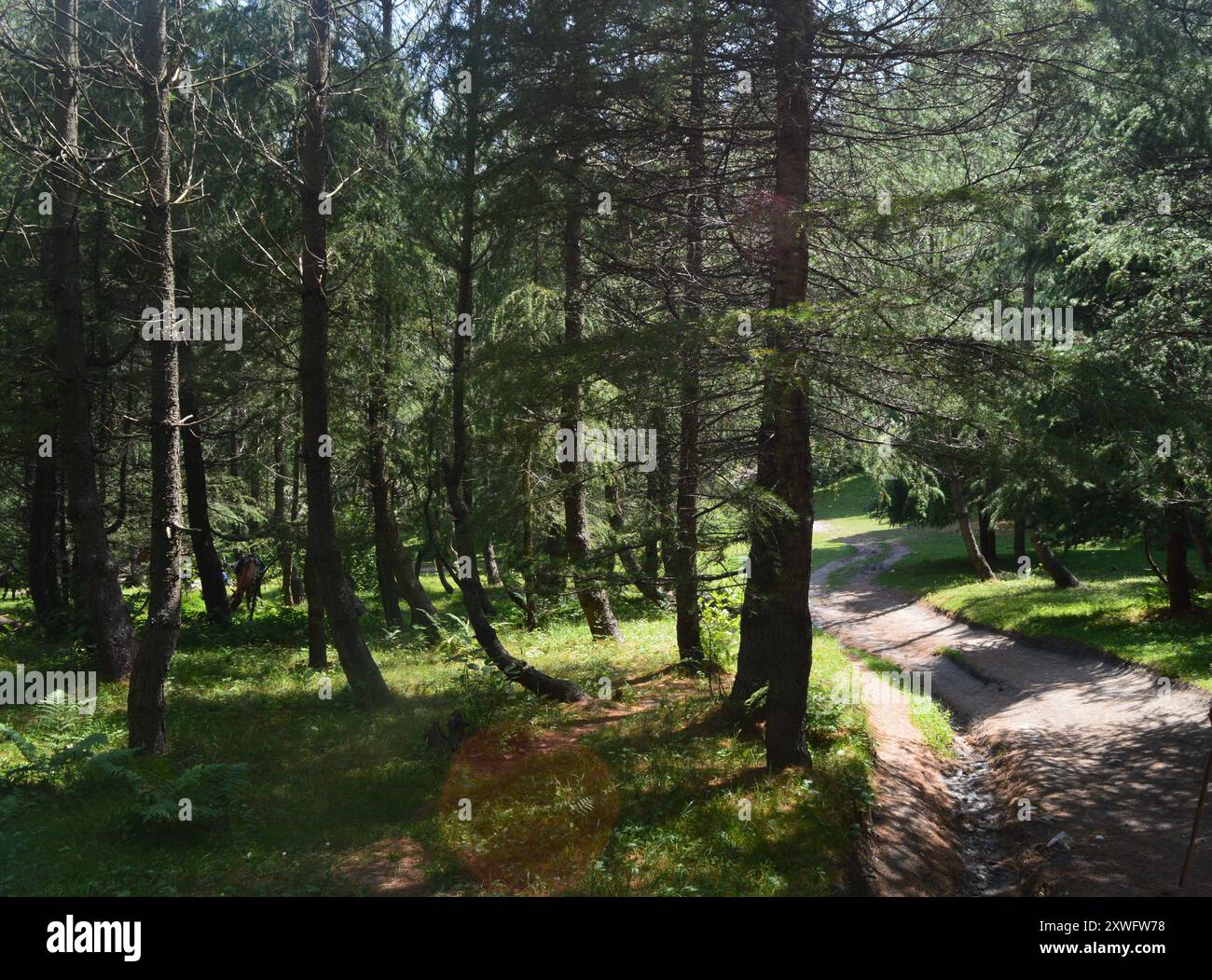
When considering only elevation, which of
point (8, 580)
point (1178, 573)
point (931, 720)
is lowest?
point (931, 720)

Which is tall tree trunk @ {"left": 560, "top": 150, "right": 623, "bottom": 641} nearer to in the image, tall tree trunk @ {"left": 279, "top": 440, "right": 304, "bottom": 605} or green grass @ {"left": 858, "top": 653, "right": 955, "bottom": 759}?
tall tree trunk @ {"left": 279, "top": 440, "right": 304, "bottom": 605}

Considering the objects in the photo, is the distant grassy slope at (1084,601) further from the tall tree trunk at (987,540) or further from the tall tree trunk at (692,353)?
the tall tree trunk at (692,353)

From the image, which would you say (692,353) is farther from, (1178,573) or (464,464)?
(1178,573)

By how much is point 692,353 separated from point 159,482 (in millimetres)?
5635

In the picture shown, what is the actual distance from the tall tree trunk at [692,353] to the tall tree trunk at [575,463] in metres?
0.94

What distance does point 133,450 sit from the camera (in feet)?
75.2

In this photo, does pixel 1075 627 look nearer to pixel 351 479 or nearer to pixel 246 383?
pixel 351 479

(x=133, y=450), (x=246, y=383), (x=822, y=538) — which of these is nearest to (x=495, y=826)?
(x=246, y=383)

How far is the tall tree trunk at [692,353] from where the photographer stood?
7.77 metres

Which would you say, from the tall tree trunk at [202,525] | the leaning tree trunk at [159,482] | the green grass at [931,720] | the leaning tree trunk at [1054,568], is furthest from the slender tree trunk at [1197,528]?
the tall tree trunk at [202,525]

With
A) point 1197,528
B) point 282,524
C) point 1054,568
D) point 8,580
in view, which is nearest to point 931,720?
point 1197,528

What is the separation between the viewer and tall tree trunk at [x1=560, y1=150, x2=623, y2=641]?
8.08 m

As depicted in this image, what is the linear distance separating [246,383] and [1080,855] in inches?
522

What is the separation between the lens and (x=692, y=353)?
7695 millimetres
